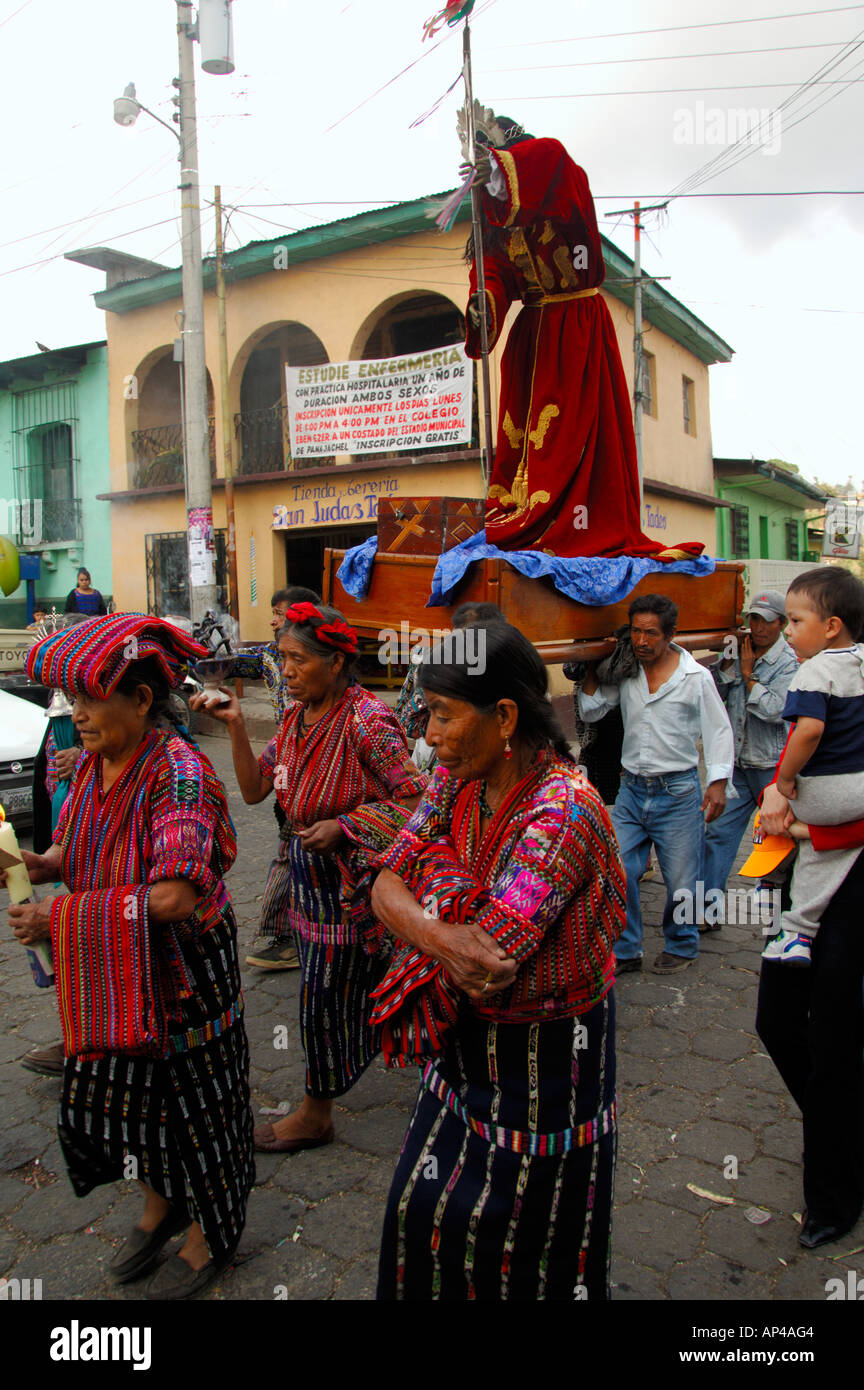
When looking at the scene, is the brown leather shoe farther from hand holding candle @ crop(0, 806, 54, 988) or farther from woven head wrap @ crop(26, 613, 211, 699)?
woven head wrap @ crop(26, 613, 211, 699)

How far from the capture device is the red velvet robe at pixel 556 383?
173 inches

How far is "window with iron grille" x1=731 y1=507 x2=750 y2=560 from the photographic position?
70.5 ft

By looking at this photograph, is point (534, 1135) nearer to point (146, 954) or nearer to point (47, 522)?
point (146, 954)

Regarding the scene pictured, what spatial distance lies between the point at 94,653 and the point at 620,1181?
2.36 metres

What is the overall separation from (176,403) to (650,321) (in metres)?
8.34

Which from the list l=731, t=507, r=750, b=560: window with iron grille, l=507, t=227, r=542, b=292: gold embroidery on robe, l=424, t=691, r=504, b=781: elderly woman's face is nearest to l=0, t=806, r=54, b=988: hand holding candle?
l=424, t=691, r=504, b=781: elderly woman's face

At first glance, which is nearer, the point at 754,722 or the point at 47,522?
the point at 754,722

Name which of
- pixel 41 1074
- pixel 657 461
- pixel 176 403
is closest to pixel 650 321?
pixel 657 461

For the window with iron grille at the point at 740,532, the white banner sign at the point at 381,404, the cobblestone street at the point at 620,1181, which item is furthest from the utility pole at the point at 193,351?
the window with iron grille at the point at 740,532

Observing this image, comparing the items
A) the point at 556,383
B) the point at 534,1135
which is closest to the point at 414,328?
the point at 556,383

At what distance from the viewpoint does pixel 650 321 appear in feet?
51.6

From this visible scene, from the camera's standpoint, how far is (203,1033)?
2.46 metres

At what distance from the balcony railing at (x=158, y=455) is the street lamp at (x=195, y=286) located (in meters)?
4.46

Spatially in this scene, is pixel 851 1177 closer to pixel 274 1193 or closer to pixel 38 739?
→ pixel 274 1193
